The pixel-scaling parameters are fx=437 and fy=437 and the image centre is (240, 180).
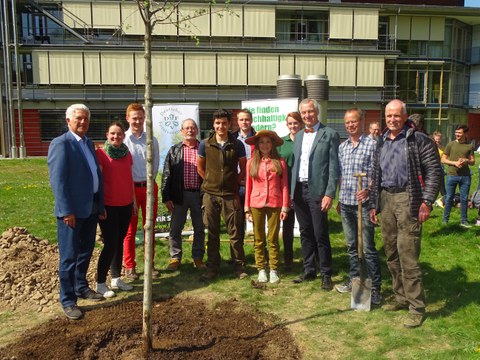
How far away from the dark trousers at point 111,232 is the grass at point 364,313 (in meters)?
0.50

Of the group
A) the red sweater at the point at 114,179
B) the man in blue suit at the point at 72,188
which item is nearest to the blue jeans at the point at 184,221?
the red sweater at the point at 114,179

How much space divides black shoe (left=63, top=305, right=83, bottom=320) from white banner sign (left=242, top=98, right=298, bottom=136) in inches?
179

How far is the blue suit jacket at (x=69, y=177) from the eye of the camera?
455 cm

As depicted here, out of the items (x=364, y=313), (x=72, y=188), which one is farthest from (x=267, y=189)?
(x=72, y=188)

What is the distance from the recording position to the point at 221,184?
5.80 metres

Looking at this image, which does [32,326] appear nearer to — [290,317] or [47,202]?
[290,317]

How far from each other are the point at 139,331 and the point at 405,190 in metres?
3.07

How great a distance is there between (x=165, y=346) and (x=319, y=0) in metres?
36.5

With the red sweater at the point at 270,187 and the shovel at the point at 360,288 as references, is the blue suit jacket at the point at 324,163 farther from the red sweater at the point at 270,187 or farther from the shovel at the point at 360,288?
the shovel at the point at 360,288

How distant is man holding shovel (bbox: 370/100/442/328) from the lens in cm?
442

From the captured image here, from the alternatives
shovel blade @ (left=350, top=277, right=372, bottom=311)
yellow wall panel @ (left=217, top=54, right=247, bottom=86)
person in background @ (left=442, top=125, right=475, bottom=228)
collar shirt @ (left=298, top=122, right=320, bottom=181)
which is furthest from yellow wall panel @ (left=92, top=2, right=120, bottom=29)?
shovel blade @ (left=350, top=277, right=372, bottom=311)

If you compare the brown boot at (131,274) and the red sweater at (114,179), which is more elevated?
the red sweater at (114,179)

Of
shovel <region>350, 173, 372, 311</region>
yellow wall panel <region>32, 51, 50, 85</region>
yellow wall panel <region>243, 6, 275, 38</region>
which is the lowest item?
shovel <region>350, 173, 372, 311</region>

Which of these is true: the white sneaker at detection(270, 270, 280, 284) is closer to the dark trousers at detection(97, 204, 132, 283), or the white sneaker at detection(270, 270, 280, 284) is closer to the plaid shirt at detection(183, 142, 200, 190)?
the plaid shirt at detection(183, 142, 200, 190)
